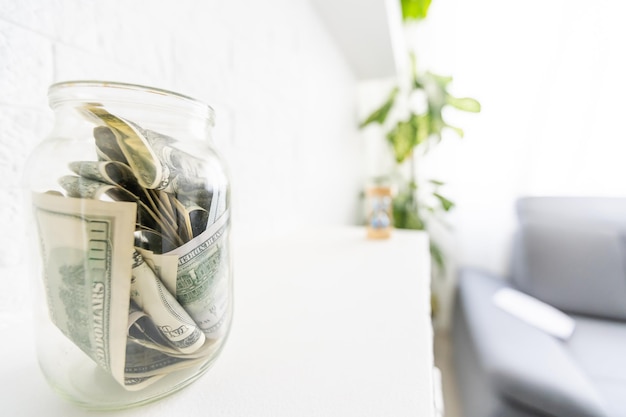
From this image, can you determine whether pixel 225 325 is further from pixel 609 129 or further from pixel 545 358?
pixel 609 129

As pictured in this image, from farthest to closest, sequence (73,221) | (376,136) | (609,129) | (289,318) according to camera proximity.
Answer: (376,136) < (609,129) < (289,318) < (73,221)

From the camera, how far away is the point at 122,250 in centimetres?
16

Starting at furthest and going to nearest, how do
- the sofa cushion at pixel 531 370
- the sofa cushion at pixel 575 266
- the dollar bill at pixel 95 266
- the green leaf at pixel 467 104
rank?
1. the green leaf at pixel 467 104
2. the sofa cushion at pixel 575 266
3. the sofa cushion at pixel 531 370
4. the dollar bill at pixel 95 266

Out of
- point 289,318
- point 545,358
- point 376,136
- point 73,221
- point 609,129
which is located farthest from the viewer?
point 376,136

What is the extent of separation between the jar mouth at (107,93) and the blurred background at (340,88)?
13 centimetres

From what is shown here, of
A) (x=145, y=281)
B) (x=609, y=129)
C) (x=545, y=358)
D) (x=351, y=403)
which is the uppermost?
(x=609, y=129)

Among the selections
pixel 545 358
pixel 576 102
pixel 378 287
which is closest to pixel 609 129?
pixel 576 102

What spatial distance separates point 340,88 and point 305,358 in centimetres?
128

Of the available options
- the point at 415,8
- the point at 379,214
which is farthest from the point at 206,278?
the point at 415,8

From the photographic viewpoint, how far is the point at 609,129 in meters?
1.11

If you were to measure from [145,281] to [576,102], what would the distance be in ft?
5.76

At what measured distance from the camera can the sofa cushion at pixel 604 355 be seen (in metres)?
0.69

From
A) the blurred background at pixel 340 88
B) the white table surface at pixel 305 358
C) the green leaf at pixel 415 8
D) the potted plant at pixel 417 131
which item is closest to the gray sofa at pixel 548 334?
the blurred background at pixel 340 88

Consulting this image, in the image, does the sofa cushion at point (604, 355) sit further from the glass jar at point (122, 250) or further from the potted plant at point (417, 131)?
the glass jar at point (122, 250)
